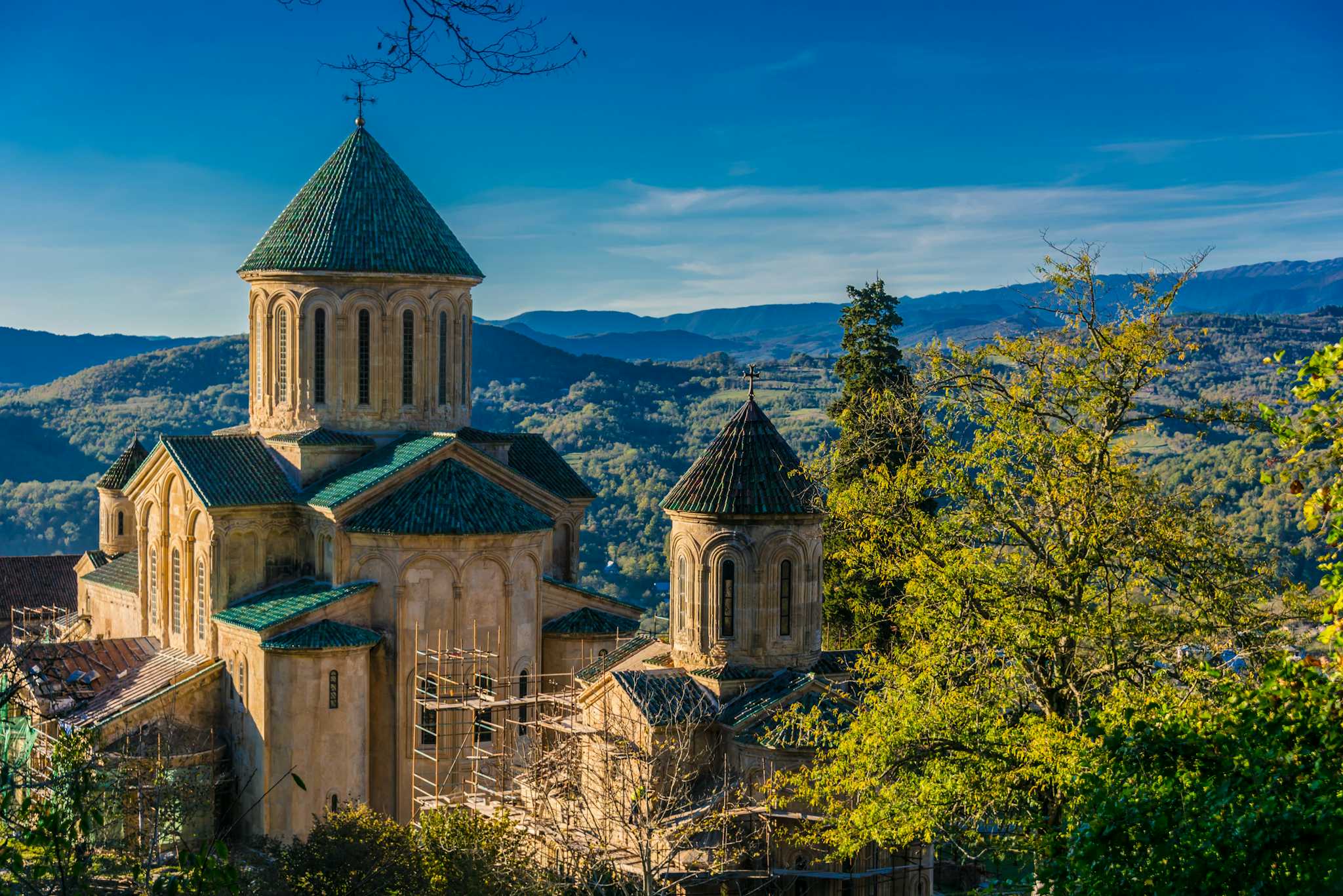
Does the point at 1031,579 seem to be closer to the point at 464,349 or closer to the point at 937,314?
the point at 464,349

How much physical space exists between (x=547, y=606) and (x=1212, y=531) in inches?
575

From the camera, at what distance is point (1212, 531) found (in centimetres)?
1548

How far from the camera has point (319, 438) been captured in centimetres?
2598

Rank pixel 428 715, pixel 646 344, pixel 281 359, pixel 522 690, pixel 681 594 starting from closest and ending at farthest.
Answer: pixel 681 594, pixel 428 715, pixel 522 690, pixel 281 359, pixel 646 344

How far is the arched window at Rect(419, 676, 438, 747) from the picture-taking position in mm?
23500

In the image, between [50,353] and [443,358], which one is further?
[50,353]

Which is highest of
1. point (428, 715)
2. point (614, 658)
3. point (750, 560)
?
point (750, 560)

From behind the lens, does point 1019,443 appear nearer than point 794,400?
Yes

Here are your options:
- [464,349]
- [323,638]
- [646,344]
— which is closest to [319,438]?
[464,349]

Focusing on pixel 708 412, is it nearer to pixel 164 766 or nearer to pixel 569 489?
pixel 569 489

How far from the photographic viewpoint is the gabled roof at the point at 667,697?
19.4 meters

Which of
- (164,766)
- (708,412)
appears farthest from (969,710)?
(708,412)

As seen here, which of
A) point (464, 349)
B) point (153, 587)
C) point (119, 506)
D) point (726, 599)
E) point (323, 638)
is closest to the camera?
point (726, 599)

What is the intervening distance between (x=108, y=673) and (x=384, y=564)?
6539 millimetres
